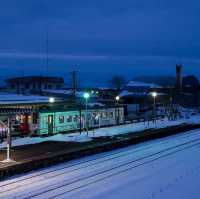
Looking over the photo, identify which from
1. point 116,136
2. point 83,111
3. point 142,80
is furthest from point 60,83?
point 116,136

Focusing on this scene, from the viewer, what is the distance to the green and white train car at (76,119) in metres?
29.8

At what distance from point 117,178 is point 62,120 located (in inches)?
612

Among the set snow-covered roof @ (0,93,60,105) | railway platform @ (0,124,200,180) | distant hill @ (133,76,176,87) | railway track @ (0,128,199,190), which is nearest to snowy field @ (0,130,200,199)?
railway track @ (0,128,199,190)

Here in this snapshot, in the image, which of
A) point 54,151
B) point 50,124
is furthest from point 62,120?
point 54,151

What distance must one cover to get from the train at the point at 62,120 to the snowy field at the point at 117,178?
22.7 ft

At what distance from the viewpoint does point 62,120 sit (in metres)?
31.8

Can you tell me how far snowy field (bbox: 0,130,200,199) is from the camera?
46.0 feet

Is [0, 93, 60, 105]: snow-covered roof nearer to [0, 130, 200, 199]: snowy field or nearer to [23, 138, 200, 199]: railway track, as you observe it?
[0, 130, 200, 199]: snowy field

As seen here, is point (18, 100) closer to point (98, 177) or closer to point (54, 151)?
point (54, 151)

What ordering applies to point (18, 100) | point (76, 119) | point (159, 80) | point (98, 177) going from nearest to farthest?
point (98, 177) < point (18, 100) < point (76, 119) < point (159, 80)

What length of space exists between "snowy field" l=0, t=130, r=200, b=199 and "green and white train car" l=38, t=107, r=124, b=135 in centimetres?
749

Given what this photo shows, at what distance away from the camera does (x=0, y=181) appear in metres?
15.7

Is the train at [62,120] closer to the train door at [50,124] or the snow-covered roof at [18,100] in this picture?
the train door at [50,124]

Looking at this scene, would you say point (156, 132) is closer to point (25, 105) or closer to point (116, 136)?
point (116, 136)
